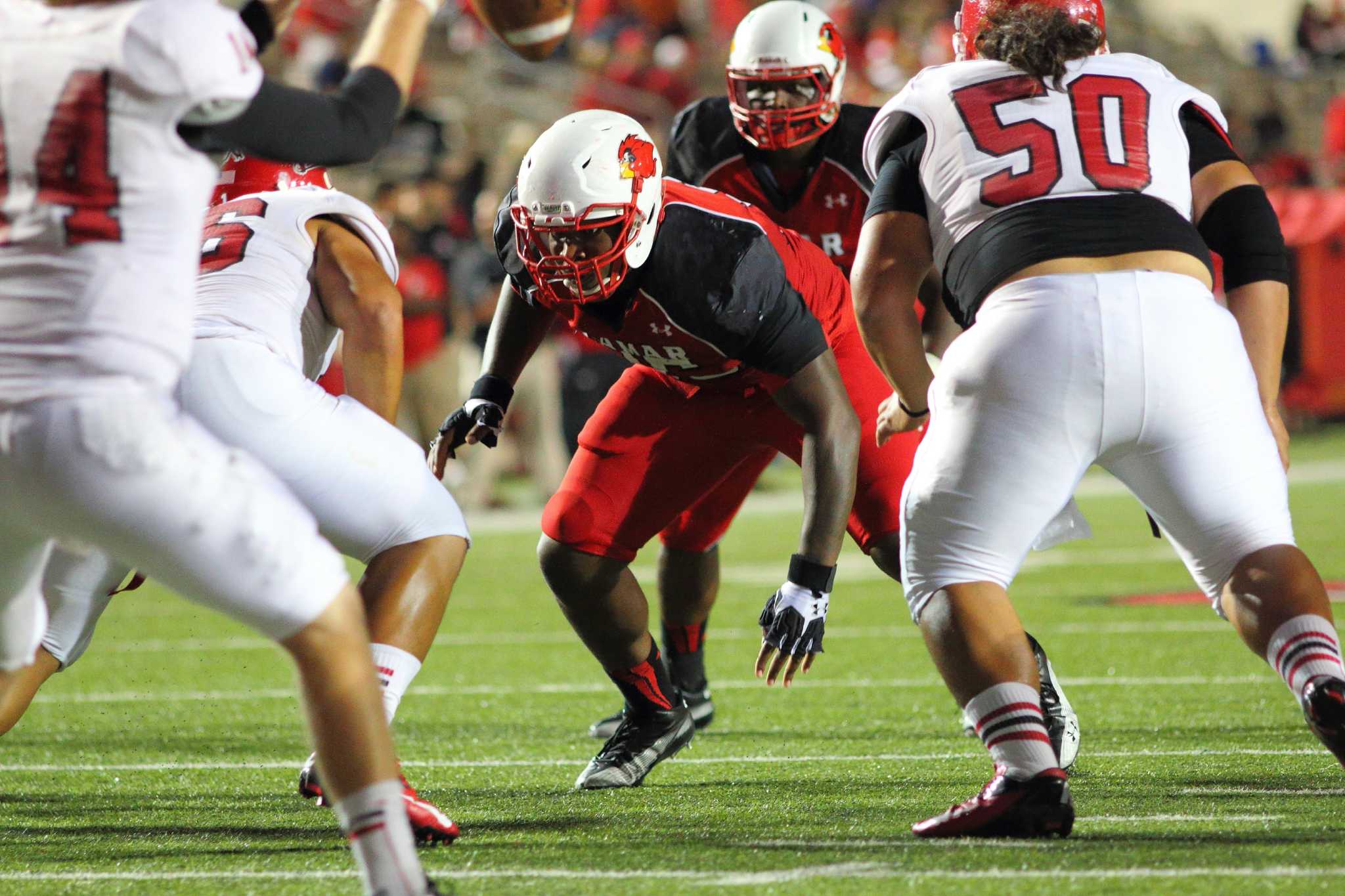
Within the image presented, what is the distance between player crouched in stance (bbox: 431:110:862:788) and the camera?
377 centimetres

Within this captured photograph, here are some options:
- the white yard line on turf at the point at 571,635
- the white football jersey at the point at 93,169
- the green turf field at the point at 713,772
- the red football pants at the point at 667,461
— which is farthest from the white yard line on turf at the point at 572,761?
the white football jersey at the point at 93,169

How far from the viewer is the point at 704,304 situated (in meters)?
3.81

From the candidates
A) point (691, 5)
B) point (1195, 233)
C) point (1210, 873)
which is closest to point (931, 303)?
point (1195, 233)

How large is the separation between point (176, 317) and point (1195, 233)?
1900 mm

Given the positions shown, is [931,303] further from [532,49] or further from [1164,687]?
[532,49]

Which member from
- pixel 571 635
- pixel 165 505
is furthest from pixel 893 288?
pixel 571 635

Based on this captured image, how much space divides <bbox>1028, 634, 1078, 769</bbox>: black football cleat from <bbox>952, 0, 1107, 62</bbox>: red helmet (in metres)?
1.33

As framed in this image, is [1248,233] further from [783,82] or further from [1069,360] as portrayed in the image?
[783,82]

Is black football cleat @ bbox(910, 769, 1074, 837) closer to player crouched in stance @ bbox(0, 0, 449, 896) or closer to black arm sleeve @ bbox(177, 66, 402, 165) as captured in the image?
player crouched in stance @ bbox(0, 0, 449, 896)

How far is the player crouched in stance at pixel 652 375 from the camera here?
3770 millimetres

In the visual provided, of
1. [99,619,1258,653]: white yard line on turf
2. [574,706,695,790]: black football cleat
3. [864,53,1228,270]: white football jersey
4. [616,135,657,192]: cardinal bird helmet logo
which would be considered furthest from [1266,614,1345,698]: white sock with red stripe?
[99,619,1258,653]: white yard line on turf

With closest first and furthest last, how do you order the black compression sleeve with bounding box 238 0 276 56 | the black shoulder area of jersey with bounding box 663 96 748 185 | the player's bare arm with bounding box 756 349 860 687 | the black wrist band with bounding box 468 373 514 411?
the black compression sleeve with bounding box 238 0 276 56
the player's bare arm with bounding box 756 349 860 687
the black wrist band with bounding box 468 373 514 411
the black shoulder area of jersey with bounding box 663 96 748 185

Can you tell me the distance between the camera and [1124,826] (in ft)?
10.9

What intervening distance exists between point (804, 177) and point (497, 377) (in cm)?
121
